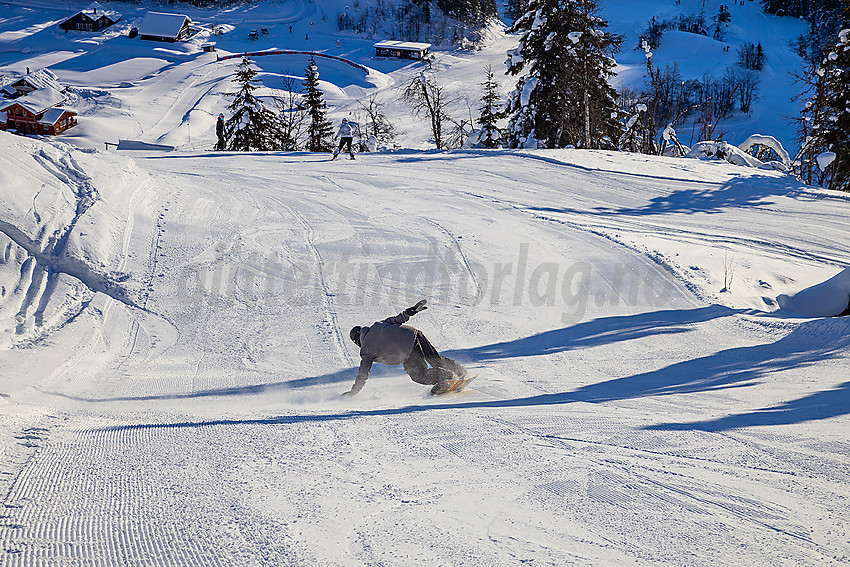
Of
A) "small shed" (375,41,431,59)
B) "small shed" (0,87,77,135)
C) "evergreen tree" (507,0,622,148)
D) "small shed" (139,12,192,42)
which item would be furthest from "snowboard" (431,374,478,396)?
"small shed" (139,12,192,42)

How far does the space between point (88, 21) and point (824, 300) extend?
79616 millimetres

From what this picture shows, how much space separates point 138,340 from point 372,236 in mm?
5244

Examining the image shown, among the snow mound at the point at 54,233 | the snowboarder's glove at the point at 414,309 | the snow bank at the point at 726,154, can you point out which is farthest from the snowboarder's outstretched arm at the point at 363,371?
the snow bank at the point at 726,154

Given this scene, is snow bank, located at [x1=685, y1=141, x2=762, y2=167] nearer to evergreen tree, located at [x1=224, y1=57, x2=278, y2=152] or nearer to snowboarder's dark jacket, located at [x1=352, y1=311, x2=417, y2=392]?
snowboarder's dark jacket, located at [x1=352, y1=311, x2=417, y2=392]

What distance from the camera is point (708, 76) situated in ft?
213

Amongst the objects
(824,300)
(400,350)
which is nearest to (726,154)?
(824,300)

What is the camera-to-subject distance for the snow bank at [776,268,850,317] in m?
9.95

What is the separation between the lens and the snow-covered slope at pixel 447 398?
4.55 m

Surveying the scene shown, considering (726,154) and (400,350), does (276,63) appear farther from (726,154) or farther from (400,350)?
(400,350)

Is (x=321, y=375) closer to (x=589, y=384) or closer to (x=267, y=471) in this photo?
(x=267, y=471)

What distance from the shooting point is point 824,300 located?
10.1 m

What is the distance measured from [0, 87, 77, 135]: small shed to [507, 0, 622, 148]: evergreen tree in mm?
33448

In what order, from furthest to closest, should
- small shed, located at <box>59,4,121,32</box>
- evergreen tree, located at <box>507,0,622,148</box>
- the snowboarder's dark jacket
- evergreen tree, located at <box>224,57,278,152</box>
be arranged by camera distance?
small shed, located at <box>59,4,121,32</box>, evergreen tree, located at <box>224,57,278,152</box>, evergreen tree, located at <box>507,0,622,148</box>, the snowboarder's dark jacket

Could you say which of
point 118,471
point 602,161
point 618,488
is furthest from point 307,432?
point 602,161
